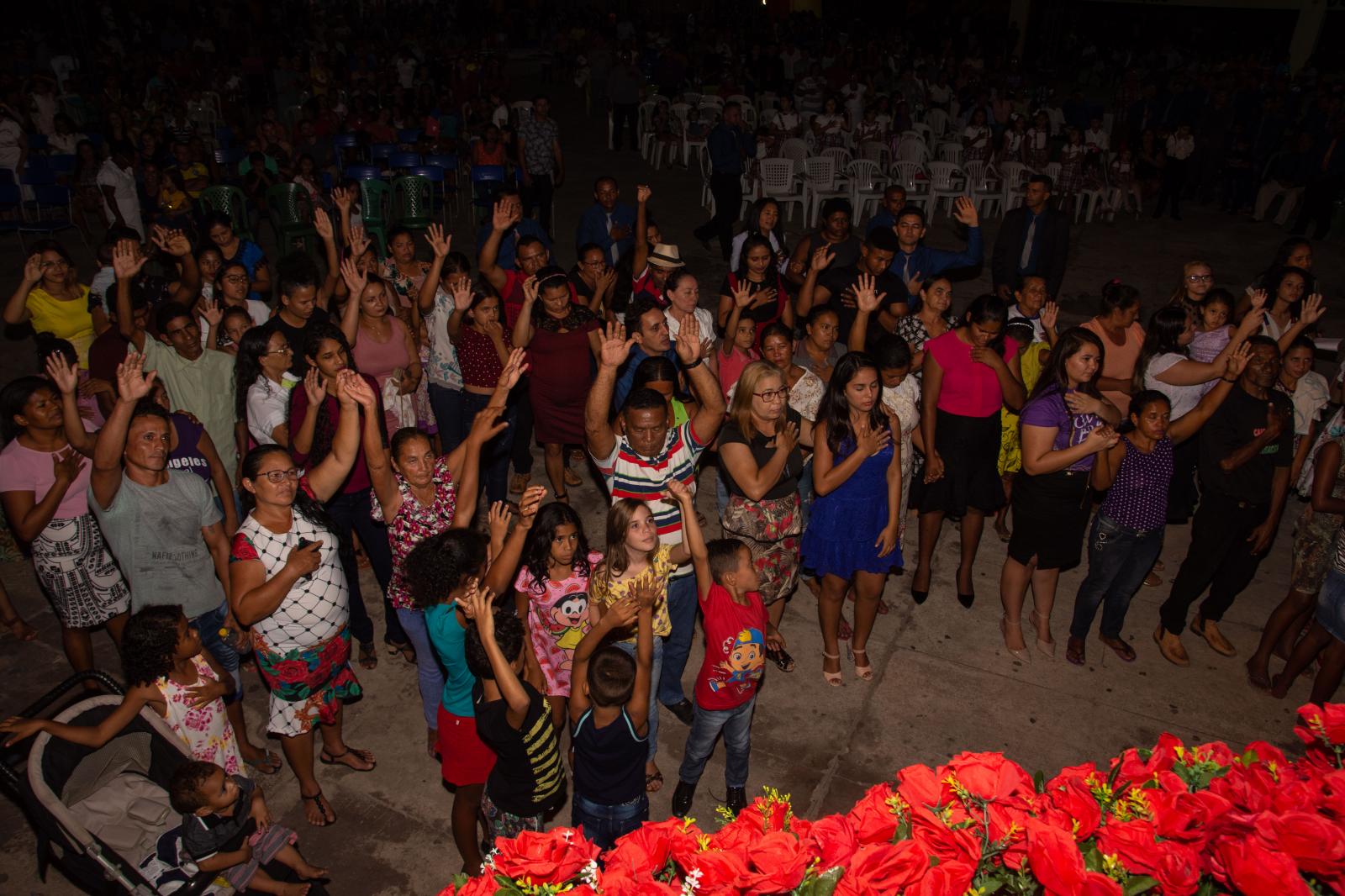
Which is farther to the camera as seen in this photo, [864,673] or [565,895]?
[864,673]

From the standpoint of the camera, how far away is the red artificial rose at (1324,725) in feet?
5.64

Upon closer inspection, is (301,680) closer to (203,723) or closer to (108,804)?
(203,723)

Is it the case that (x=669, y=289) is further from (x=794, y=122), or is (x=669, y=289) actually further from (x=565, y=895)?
(x=794, y=122)

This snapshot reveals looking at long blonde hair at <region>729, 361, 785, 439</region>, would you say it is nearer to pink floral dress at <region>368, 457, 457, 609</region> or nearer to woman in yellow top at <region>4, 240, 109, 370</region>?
pink floral dress at <region>368, 457, 457, 609</region>

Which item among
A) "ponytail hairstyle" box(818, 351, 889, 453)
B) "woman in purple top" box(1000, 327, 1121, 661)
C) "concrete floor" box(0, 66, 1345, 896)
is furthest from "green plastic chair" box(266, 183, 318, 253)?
"woman in purple top" box(1000, 327, 1121, 661)

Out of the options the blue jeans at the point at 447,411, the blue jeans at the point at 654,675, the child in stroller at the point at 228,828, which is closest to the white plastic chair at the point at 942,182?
the blue jeans at the point at 447,411

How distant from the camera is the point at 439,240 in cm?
544

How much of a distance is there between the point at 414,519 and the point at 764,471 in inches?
62.3

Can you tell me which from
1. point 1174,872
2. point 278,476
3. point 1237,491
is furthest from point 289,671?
point 1237,491

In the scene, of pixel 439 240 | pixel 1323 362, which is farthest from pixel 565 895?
pixel 1323 362

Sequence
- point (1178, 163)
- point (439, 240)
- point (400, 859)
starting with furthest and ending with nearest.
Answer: point (1178, 163) → point (439, 240) → point (400, 859)

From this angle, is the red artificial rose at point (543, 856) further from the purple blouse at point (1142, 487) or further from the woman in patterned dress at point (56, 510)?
the purple blouse at point (1142, 487)

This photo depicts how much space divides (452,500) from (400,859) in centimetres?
152

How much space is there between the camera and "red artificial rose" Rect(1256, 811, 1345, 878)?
1430mm
